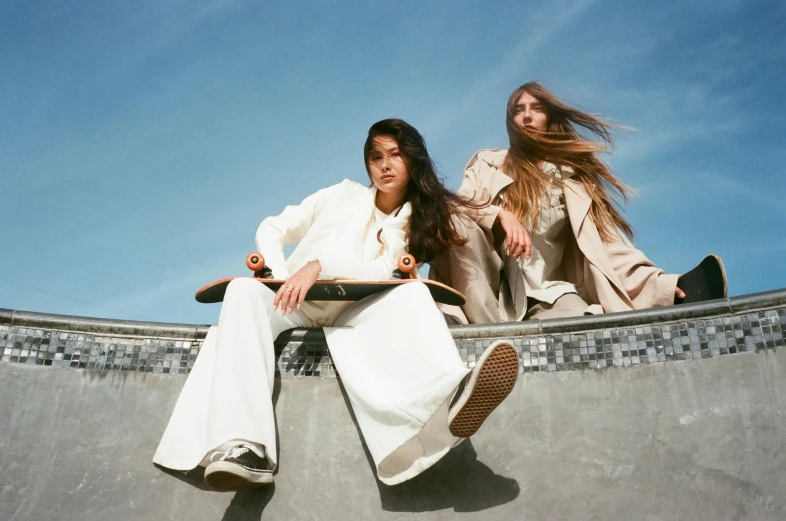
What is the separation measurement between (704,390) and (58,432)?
2.61 metres

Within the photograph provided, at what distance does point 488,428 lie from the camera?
10.6 ft

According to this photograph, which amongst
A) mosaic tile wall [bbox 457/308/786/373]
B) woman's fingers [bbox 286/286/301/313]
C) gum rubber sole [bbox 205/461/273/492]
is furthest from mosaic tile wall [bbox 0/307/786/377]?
gum rubber sole [bbox 205/461/273/492]

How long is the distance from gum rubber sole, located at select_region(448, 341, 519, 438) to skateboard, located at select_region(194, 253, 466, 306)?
0.78 meters

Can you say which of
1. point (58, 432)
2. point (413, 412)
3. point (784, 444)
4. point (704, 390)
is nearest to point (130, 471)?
point (58, 432)

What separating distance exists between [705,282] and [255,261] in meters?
2.19

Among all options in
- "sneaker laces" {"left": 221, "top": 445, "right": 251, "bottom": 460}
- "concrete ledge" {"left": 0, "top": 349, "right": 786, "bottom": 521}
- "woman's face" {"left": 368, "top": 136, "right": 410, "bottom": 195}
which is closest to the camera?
"sneaker laces" {"left": 221, "top": 445, "right": 251, "bottom": 460}

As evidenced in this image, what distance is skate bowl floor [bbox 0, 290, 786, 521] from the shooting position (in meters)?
2.96

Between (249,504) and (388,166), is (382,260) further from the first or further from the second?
(249,504)

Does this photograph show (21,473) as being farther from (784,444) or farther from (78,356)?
(784,444)

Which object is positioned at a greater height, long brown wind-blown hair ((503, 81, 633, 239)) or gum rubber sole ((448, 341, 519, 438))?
long brown wind-blown hair ((503, 81, 633, 239))

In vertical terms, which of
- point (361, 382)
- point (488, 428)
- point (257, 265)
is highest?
point (257, 265)

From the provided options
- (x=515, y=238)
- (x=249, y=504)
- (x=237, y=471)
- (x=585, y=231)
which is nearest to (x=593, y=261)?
(x=585, y=231)

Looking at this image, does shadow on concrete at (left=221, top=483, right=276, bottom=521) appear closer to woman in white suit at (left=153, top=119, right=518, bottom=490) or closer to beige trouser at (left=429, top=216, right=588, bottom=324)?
woman in white suit at (left=153, top=119, right=518, bottom=490)

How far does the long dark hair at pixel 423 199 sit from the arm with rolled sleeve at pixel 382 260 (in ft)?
0.19
